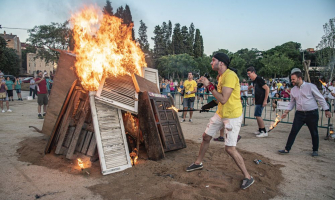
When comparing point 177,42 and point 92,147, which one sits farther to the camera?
point 177,42

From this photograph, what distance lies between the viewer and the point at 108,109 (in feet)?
15.8

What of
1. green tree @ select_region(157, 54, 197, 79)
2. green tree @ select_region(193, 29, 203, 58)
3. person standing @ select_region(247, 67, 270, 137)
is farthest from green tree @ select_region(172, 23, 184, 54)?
person standing @ select_region(247, 67, 270, 137)

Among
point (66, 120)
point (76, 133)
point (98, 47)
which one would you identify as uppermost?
point (98, 47)

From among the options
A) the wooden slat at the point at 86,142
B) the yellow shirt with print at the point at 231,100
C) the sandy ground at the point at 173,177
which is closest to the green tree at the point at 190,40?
the sandy ground at the point at 173,177

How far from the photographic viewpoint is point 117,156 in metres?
4.47

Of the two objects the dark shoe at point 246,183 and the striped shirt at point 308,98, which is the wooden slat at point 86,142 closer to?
the dark shoe at point 246,183

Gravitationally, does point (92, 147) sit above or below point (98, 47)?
below

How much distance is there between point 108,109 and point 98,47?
5.51 ft

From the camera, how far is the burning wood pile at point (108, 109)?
463 cm

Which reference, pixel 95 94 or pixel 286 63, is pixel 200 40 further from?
pixel 95 94

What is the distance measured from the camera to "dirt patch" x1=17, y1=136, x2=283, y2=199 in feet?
11.5

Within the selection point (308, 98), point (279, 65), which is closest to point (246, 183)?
point (308, 98)

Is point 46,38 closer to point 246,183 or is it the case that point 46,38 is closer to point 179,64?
point 179,64

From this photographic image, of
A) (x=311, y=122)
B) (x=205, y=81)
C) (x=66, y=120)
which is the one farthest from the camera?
(x=311, y=122)
